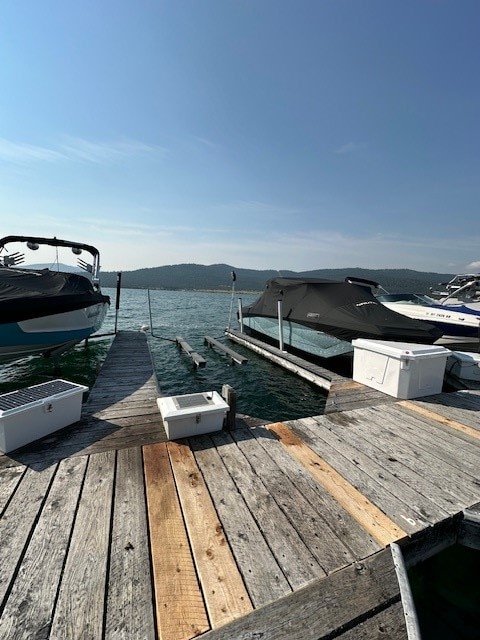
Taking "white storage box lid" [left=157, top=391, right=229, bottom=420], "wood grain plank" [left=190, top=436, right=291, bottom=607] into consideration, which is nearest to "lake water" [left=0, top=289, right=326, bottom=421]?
"white storage box lid" [left=157, top=391, right=229, bottom=420]

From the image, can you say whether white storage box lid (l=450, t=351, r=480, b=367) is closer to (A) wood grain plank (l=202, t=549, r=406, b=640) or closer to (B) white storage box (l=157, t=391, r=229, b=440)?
(B) white storage box (l=157, t=391, r=229, b=440)

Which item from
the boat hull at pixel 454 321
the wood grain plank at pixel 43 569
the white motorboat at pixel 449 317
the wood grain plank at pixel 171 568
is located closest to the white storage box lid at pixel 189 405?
the wood grain plank at pixel 171 568

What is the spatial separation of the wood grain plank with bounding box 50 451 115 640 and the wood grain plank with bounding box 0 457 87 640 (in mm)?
55

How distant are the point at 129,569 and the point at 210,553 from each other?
554 millimetres

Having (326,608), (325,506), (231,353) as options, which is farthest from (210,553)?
(231,353)

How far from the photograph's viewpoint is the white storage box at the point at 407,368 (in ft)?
17.0

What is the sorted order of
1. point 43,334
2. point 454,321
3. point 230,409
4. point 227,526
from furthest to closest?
point 454,321, point 43,334, point 230,409, point 227,526

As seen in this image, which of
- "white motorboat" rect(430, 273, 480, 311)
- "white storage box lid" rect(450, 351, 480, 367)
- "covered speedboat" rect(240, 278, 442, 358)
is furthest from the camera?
"white motorboat" rect(430, 273, 480, 311)

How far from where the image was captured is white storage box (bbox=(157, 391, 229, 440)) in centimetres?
363

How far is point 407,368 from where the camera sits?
5.20 metres

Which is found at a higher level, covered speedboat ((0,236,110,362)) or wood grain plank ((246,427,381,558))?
covered speedboat ((0,236,110,362))

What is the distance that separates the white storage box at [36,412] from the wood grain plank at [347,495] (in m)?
2.87

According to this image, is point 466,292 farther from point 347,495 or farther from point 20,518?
point 20,518

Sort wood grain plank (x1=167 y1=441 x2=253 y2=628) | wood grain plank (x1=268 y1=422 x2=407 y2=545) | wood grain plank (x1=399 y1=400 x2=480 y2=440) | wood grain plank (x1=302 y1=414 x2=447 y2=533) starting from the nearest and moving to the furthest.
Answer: wood grain plank (x1=167 y1=441 x2=253 y2=628) < wood grain plank (x1=268 y1=422 x2=407 y2=545) < wood grain plank (x1=302 y1=414 x2=447 y2=533) < wood grain plank (x1=399 y1=400 x2=480 y2=440)
